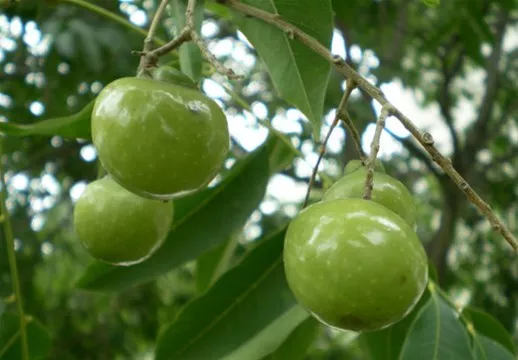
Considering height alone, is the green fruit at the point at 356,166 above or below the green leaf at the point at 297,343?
above

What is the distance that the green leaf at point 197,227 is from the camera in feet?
5.34

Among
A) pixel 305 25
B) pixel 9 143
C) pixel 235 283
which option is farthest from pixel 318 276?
pixel 9 143

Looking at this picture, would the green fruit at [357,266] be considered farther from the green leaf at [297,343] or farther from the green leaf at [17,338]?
the green leaf at [17,338]

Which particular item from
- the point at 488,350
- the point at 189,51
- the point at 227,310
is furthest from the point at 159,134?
the point at 488,350

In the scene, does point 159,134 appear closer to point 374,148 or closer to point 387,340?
point 374,148

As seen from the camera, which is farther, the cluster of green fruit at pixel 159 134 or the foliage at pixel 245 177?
the foliage at pixel 245 177

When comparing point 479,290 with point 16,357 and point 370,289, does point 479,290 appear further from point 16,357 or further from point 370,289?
point 370,289

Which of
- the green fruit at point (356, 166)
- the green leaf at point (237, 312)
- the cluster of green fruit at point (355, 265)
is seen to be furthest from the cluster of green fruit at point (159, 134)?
the green leaf at point (237, 312)

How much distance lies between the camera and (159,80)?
3.57 ft

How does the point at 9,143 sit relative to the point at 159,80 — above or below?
below

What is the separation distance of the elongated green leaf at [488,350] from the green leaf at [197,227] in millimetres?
513

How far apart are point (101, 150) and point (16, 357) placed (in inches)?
31.3

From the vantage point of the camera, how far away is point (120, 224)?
1298 millimetres

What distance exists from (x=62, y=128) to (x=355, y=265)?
0.67 metres
